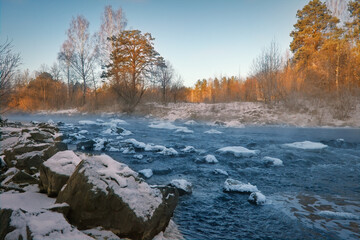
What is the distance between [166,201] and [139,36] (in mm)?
23660

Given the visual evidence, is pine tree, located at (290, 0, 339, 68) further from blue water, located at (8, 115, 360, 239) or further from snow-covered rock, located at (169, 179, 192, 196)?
snow-covered rock, located at (169, 179, 192, 196)

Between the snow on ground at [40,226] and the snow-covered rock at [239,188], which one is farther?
the snow-covered rock at [239,188]

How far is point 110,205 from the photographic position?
201cm

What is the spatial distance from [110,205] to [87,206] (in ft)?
0.72

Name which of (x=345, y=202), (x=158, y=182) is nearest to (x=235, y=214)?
(x=158, y=182)

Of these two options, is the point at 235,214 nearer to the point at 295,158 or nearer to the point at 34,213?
the point at 34,213

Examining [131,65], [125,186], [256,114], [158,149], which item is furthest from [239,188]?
[131,65]

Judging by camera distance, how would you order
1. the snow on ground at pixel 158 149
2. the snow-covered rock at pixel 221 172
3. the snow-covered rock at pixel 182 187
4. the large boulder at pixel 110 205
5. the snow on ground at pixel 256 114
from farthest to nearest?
1. the snow on ground at pixel 256 114
2. the snow on ground at pixel 158 149
3. the snow-covered rock at pixel 221 172
4. the snow-covered rock at pixel 182 187
5. the large boulder at pixel 110 205

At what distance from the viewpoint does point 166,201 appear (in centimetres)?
253

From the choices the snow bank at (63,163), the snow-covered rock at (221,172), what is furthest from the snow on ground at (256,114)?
the snow bank at (63,163)

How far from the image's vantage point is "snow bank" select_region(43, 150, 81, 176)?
2.53 metres

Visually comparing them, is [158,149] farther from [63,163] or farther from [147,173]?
[63,163]

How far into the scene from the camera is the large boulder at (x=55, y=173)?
2.43m

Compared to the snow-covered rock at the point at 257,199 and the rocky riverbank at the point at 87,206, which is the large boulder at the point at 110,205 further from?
the snow-covered rock at the point at 257,199
